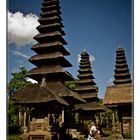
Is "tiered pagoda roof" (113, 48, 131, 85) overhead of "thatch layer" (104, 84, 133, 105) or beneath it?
overhead

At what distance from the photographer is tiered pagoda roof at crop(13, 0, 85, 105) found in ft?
26.4

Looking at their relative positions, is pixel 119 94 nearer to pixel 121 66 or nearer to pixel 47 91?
pixel 121 66

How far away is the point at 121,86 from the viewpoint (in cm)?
617

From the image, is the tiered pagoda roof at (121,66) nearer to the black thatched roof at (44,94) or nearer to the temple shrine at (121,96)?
the temple shrine at (121,96)

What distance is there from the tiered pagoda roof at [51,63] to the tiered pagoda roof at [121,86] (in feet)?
5.41

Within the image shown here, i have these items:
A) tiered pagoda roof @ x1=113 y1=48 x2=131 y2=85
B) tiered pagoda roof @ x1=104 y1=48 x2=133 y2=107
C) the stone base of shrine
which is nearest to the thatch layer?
tiered pagoda roof @ x1=104 y1=48 x2=133 y2=107

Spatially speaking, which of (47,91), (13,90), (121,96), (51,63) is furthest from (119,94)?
(51,63)

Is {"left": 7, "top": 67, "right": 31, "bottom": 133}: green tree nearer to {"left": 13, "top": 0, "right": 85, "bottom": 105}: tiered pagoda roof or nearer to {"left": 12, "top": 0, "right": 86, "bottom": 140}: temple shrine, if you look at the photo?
{"left": 12, "top": 0, "right": 86, "bottom": 140}: temple shrine

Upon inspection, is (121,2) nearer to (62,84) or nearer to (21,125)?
(21,125)

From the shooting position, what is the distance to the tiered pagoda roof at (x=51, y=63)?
8055 mm

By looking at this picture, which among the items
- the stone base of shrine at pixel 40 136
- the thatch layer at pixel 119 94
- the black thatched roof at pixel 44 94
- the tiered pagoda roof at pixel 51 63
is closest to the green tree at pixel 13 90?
the black thatched roof at pixel 44 94

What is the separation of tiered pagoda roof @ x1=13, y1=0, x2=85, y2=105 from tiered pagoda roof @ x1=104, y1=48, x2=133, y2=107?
1649 millimetres

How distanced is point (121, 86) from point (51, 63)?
4.50 metres

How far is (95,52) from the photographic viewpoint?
6012mm
